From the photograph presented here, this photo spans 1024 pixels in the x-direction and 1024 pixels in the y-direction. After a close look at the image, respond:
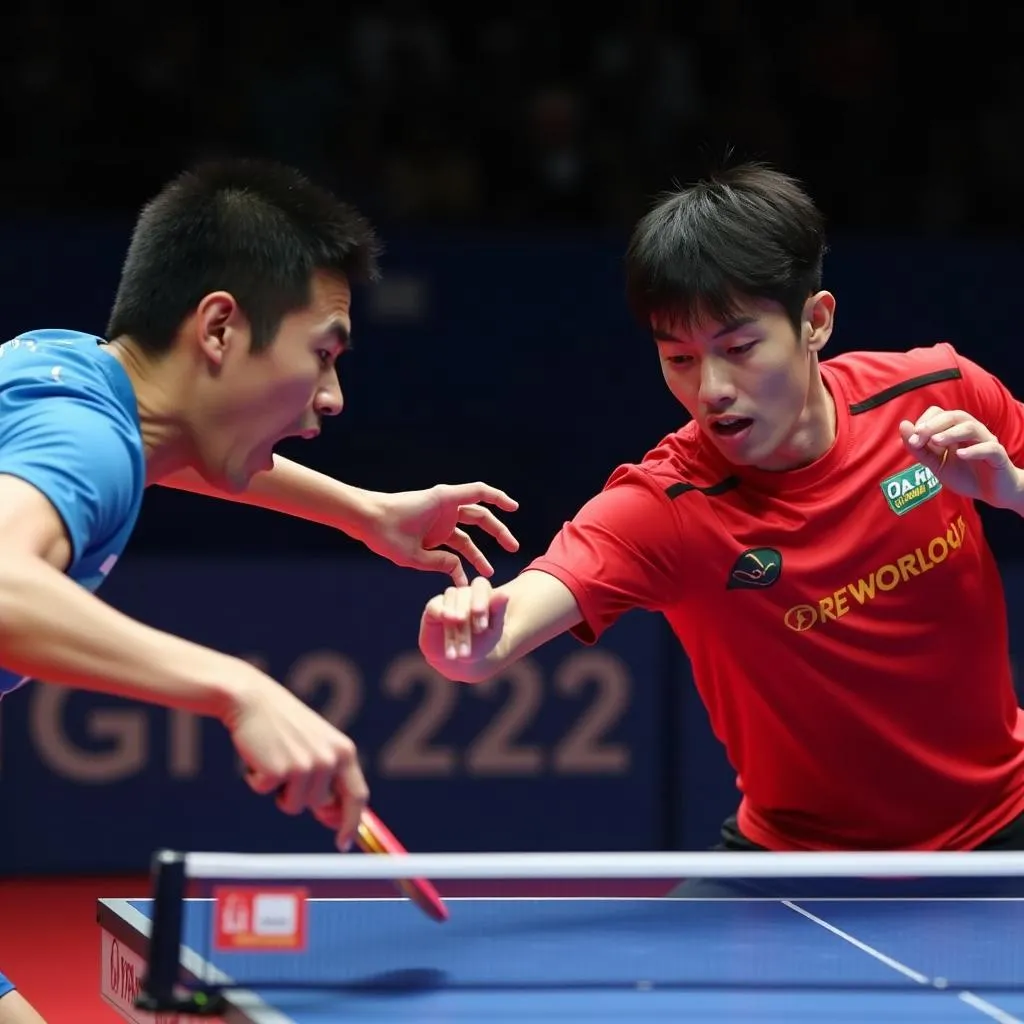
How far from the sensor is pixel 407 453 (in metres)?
8.10

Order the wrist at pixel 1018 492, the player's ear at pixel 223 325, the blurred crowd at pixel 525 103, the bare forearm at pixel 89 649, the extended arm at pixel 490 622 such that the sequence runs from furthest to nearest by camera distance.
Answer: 1. the blurred crowd at pixel 525 103
2. the wrist at pixel 1018 492
3. the extended arm at pixel 490 622
4. the player's ear at pixel 223 325
5. the bare forearm at pixel 89 649

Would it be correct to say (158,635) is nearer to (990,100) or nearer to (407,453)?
(407,453)

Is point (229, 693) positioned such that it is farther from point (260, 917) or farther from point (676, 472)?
point (676, 472)

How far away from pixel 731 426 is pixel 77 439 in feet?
4.05

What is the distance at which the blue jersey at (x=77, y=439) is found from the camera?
230 cm

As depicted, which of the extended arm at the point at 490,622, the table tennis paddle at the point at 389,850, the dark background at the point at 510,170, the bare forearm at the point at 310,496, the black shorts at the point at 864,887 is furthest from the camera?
the dark background at the point at 510,170

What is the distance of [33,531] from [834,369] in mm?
1773

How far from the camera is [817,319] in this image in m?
3.36

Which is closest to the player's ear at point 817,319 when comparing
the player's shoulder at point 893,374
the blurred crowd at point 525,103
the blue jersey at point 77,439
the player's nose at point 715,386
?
the player's shoulder at point 893,374

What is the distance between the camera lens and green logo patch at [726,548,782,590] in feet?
10.7

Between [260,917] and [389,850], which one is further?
[389,850]

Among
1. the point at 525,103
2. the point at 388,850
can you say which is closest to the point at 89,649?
the point at 388,850

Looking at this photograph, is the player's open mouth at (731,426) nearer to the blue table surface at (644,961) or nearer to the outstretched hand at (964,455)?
the outstretched hand at (964,455)

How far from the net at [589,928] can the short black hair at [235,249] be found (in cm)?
78
